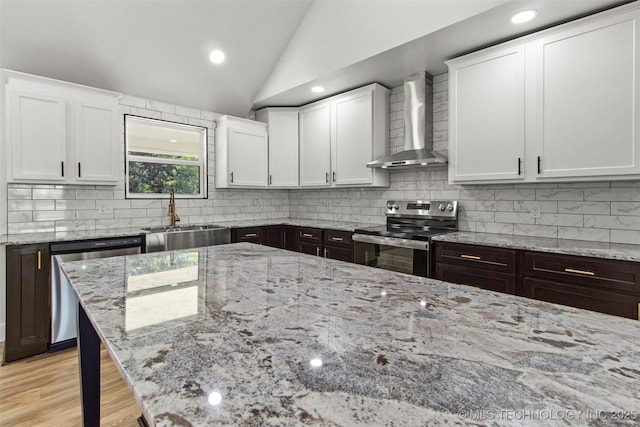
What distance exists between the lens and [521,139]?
2555 millimetres

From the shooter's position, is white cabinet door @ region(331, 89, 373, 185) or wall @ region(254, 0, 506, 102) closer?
wall @ region(254, 0, 506, 102)

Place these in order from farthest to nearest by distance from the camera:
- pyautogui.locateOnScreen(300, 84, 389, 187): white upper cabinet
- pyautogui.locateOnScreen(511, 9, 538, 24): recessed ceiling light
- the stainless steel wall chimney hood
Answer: pyautogui.locateOnScreen(300, 84, 389, 187): white upper cabinet
the stainless steel wall chimney hood
pyautogui.locateOnScreen(511, 9, 538, 24): recessed ceiling light

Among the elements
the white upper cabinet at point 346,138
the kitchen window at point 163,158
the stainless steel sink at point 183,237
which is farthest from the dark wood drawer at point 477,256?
the kitchen window at point 163,158

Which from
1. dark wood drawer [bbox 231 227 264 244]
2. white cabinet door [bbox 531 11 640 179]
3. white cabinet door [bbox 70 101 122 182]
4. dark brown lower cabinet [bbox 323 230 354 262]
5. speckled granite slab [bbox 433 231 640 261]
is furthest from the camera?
dark wood drawer [bbox 231 227 264 244]

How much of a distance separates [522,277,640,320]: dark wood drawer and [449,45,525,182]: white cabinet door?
2.83 feet

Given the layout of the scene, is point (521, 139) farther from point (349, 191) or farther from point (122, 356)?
point (122, 356)

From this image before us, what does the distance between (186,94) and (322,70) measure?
1.72m

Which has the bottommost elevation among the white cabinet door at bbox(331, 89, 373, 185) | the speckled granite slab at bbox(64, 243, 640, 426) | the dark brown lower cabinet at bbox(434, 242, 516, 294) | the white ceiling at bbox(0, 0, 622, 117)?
the dark brown lower cabinet at bbox(434, 242, 516, 294)

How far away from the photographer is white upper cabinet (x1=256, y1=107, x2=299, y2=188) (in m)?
4.54

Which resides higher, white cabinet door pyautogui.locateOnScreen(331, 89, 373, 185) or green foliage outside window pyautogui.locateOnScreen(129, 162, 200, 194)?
white cabinet door pyautogui.locateOnScreen(331, 89, 373, 185)

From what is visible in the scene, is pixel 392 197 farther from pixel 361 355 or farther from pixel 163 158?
pixel 361 355

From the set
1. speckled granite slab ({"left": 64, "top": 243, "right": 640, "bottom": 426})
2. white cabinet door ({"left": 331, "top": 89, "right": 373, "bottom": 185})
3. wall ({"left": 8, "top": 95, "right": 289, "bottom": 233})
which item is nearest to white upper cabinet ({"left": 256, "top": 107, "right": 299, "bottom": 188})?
wall ({"left": 8, "top": 95, "right": 289, "bottom": 233})

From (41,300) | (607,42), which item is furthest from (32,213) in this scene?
(607,42)

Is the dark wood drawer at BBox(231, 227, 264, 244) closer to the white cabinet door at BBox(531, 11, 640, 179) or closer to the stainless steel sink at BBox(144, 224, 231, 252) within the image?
the stainless steel sink at BBox(144, 224, 231, 252)
